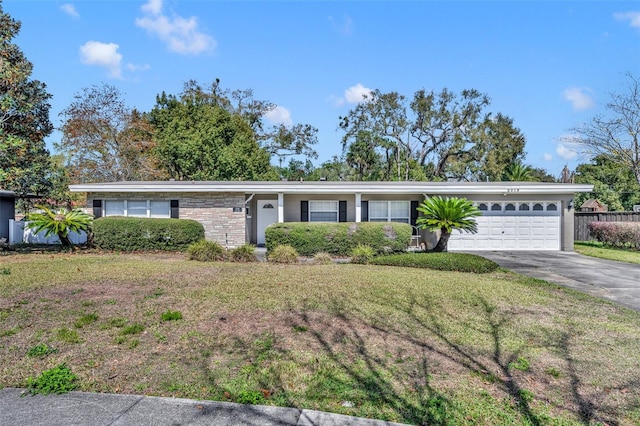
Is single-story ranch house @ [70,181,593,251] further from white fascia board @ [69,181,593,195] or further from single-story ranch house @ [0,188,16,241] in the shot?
single-story ranch house @ [0,188,16,241]

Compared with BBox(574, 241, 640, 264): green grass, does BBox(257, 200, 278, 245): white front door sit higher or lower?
higher

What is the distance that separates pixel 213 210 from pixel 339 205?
5282 millimetres

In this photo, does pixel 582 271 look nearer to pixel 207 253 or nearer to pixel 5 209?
pixel 207 253

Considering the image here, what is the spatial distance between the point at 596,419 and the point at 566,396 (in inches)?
14.9

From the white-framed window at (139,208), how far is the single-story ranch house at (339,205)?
0.04 m

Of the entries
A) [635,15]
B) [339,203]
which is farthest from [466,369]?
[635,15]

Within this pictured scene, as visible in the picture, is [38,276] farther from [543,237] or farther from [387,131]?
[387,131]

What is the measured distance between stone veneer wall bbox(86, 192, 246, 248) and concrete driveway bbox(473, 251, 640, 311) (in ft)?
32.3

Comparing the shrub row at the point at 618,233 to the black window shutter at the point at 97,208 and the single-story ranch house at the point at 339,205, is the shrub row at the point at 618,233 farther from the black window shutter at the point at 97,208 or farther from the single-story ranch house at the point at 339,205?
the black window shutter at the point at 97,208

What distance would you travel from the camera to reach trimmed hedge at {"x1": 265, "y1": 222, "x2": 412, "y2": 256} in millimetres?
14023

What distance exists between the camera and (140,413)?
312 cm

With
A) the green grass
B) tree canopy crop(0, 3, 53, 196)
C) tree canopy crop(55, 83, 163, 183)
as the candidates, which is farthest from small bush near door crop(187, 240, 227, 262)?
tree canopy crop(55, 83, 163, 183)

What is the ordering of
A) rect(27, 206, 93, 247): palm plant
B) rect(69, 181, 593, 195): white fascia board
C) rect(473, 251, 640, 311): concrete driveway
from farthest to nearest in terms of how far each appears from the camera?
rect(69, 181, 593, 195): white fascia board
rect(27, 206, 93, 247): palm plant
rect(473, 251, 640, 311): concrete driveway

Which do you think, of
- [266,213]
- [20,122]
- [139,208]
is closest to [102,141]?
[20,122]
